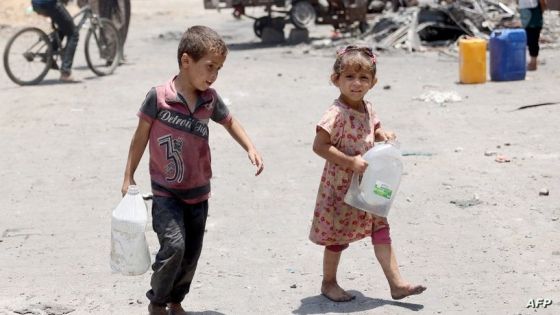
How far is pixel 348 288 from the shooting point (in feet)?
19.5

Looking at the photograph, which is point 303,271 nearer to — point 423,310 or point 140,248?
point 423,310

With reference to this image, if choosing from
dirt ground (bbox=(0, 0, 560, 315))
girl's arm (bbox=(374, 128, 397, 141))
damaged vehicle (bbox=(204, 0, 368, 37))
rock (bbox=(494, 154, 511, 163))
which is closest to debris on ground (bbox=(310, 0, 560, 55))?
damaged vehicle (bbox=(204, 0, 368, 37))

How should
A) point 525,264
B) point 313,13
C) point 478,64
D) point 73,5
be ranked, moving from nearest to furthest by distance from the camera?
point 525,264, point 478,64, point 313,13, point 73,5

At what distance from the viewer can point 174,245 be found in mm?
5129

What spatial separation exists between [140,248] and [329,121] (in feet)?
3.63

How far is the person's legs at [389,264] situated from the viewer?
17.9 ft

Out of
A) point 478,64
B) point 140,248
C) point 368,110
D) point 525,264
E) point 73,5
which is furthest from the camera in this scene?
point 73,5

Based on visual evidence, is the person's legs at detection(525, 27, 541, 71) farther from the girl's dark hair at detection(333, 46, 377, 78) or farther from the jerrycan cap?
the jerrycan cap

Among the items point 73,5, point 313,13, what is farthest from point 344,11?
point 73,5

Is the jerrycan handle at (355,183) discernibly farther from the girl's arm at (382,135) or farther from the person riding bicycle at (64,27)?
the person riding bicycle at (64,27)

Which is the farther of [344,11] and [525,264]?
[344,11]

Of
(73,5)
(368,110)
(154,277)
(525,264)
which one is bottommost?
(73,5)

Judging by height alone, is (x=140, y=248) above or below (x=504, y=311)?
above

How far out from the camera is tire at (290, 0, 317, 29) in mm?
21125
